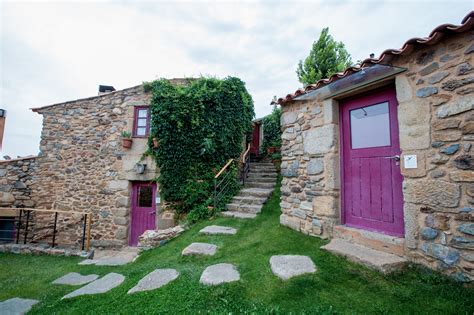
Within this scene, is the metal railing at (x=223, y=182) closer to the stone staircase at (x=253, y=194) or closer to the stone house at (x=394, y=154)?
the stone staircase at (x=253, y=194)

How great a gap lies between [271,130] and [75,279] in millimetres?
8671

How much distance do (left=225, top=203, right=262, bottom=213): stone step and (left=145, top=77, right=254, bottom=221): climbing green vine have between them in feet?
2.04

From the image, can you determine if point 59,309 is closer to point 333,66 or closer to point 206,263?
point 206,263

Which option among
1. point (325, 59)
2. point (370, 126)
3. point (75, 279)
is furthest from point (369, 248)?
point (325, 59)

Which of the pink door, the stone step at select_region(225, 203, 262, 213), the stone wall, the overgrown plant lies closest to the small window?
the stone wall

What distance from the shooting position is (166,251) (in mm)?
4145

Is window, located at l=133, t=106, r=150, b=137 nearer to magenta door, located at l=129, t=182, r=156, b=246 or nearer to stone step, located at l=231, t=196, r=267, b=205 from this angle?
magenta door, located at l=129, t=182, r=156, b=246

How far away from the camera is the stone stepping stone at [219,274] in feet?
7.83

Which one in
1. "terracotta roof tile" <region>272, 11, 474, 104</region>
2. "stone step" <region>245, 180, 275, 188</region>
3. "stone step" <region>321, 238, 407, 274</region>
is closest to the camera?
"terracotta roof tile" <region>272, 11, 474, 104</region>

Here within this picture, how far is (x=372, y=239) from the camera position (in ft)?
8.98

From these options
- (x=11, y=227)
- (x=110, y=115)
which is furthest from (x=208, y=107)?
(x=11, y=227)

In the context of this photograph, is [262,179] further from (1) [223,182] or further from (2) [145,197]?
(2) [145,197]

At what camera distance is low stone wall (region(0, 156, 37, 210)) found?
22.2 feet

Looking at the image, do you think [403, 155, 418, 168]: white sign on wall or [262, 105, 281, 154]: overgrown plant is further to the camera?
[262, 105, 281, 154]: overgrown plant
